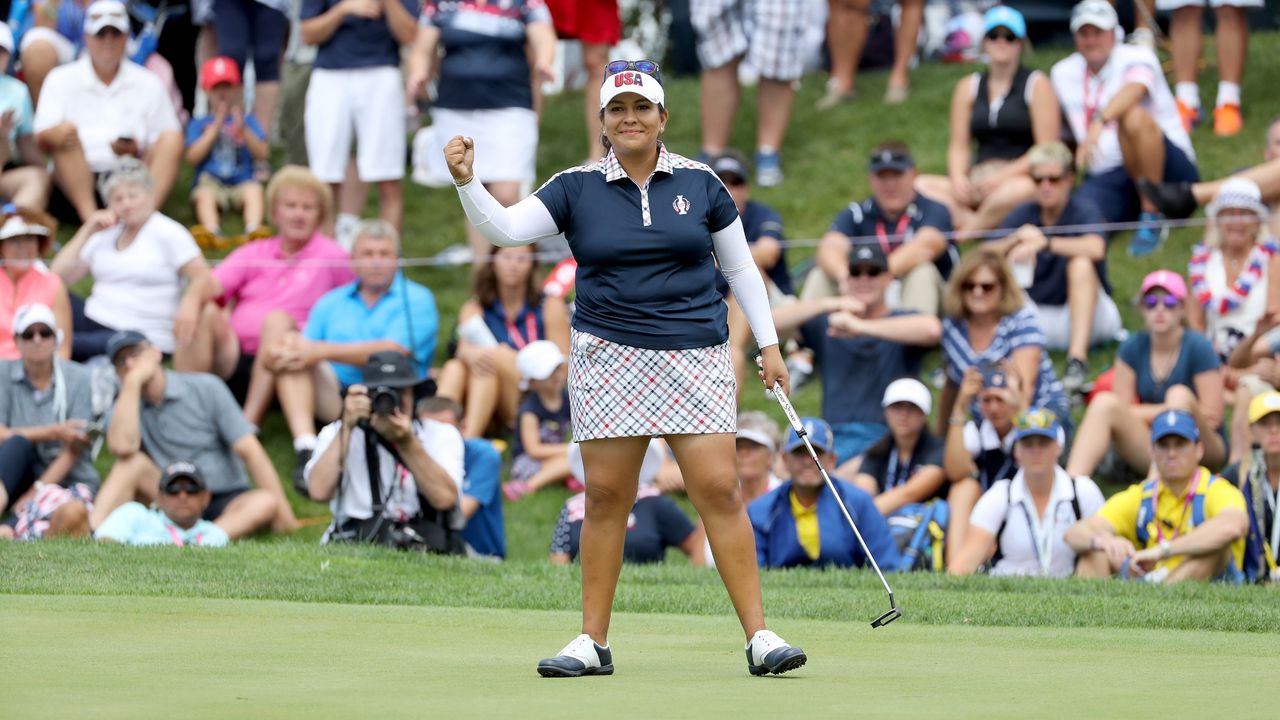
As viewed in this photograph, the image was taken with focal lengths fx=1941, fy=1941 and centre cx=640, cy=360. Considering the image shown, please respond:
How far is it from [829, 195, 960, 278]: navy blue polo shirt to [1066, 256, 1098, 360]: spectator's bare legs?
851 millimetres

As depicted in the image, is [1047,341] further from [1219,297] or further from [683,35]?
[683,35]

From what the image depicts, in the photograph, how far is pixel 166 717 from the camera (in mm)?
4852

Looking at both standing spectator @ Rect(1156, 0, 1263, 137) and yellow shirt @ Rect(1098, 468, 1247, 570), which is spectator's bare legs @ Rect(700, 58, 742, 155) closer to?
standing spectator @ Rect(1156, 0, 1263, 137)

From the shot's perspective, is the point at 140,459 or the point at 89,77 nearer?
the point at 140,459

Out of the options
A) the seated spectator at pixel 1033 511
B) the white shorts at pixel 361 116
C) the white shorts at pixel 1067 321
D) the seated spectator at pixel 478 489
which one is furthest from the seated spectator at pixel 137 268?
the white shorts at pixel 1067 321

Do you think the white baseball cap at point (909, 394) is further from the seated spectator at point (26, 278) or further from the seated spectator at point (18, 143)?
the seated spectator at point (18, 143)

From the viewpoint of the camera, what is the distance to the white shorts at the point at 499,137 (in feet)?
46.3

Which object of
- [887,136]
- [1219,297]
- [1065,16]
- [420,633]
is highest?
[1065,16]

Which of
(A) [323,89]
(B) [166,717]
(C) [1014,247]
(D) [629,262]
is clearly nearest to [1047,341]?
(C) [1014,247]

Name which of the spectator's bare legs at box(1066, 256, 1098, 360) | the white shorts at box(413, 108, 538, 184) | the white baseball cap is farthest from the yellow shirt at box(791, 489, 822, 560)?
the white shorts at box(413, 108, 538, 184)

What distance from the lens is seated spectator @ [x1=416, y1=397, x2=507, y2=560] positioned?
11.1 m

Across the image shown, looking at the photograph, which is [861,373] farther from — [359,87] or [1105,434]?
[359,87]

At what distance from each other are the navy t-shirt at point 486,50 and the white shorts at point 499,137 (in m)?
0.07

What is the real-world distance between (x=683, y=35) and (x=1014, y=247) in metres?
7.96
